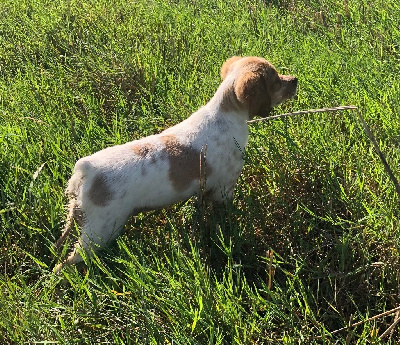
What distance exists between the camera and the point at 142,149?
2.40 metres

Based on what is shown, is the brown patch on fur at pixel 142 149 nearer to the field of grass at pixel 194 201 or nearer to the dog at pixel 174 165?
the dog at pixel 174 165

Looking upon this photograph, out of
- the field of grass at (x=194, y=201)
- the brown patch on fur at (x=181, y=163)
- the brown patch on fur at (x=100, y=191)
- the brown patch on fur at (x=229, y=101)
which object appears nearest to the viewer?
the field of grass at (x=194, y=201)

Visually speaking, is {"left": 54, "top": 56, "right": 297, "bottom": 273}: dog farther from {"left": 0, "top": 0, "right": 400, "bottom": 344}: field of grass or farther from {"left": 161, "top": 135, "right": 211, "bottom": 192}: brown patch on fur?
{"left": 0, "top": 0, "right": 400, "bottom": 344}: field of grass

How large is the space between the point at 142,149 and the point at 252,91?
70 centimetres

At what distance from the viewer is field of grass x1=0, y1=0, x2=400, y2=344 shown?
194 centimetres

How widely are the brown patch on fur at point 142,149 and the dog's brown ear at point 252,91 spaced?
0.59m

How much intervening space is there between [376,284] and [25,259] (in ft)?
6.01

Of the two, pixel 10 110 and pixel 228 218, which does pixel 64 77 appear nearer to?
pixel 10 110

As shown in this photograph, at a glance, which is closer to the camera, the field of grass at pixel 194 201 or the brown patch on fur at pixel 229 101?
the field of grass at pixel 194 201

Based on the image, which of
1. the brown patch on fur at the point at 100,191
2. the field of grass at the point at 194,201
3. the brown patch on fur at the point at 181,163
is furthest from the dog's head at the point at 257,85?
the brown patch on fur at the point at 100,191

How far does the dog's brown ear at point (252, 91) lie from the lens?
257 centimetres

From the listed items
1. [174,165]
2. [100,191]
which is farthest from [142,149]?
[100,191]

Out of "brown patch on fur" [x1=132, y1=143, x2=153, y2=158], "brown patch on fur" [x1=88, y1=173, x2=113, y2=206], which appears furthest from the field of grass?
"brown patch on fur" [x1=132, y1=143, x2=153, y2=158]

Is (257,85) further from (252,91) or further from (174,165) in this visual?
(174,165)
